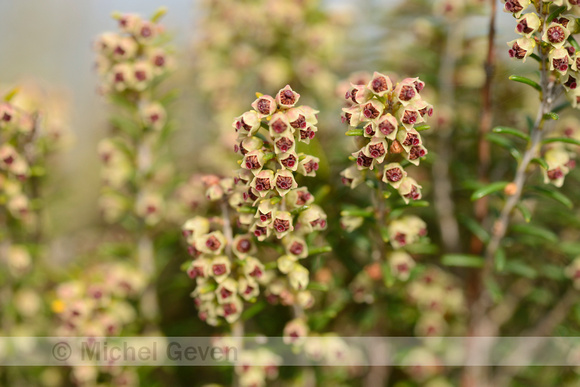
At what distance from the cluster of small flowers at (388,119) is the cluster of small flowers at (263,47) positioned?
1.56 metres

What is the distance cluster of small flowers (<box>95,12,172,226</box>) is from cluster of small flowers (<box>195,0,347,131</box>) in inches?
28.7

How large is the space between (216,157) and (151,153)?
491 millimetres

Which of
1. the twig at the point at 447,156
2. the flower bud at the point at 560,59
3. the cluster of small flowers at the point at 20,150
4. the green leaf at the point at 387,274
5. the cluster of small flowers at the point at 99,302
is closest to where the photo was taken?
the flower bud at the point at 560,59

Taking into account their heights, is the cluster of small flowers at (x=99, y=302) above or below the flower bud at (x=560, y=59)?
below

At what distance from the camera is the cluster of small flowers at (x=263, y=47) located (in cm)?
302

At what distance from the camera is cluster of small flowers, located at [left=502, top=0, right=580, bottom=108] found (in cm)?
143

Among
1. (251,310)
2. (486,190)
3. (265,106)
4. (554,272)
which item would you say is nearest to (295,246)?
(251,310)

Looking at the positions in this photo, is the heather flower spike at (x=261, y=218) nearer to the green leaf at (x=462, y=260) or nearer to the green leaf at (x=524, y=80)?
the green leaf at (x=524, y=80)

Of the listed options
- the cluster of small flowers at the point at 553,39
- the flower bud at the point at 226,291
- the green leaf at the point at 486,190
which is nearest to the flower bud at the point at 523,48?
the cluster of small flowers at the point at 553,39

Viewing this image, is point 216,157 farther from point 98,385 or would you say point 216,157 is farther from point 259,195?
point 259,195

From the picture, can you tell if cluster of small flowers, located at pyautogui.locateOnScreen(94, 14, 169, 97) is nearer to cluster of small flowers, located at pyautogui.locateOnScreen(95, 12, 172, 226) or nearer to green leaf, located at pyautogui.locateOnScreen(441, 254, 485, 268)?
cluster of small flowers, located at pyautogui.locateOnScreen(95, 12, 172, 226)

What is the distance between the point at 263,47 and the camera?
313cm

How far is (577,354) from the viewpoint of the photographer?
2209mm

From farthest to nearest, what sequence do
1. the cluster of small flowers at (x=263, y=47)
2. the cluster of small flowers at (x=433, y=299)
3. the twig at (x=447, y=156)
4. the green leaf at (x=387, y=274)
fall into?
the cluster of small flowers at (x=263, y=47) → the twig at (x=447, y=156) → the cluster of small flowers at (x=433, y=299) → the green leaf at (x=387, y=274)
